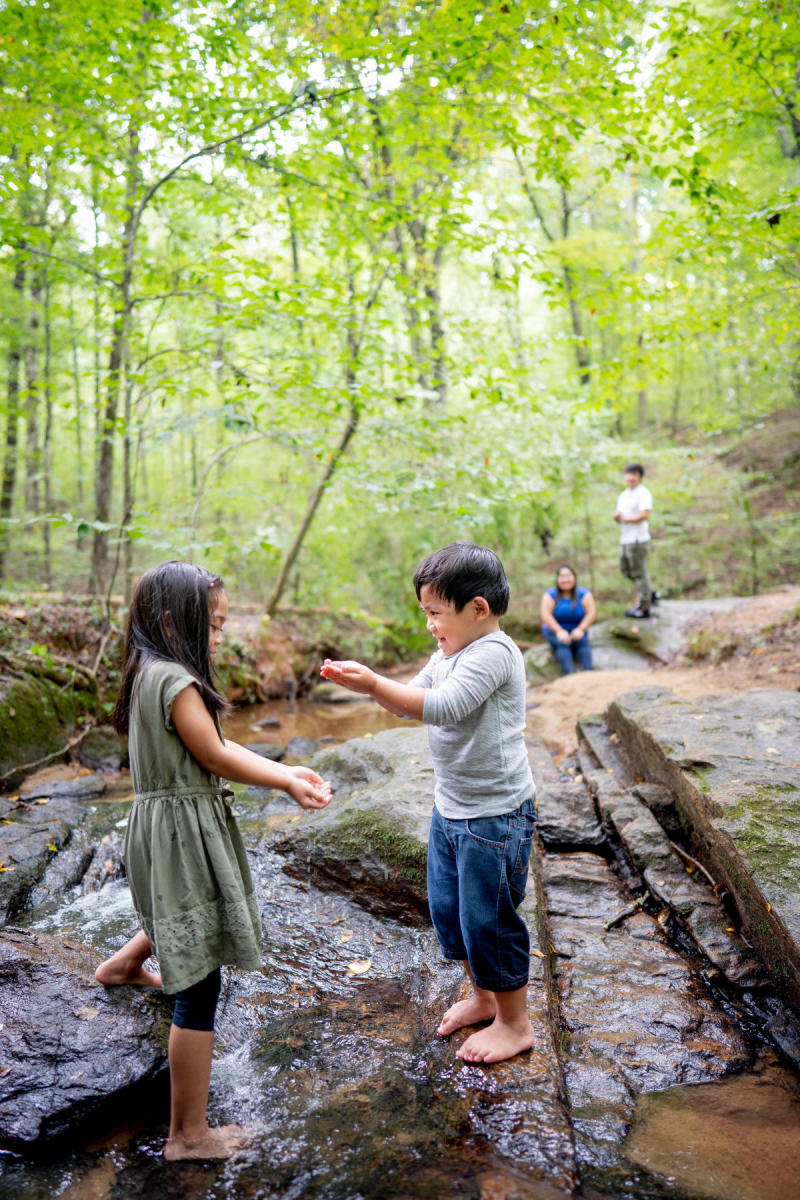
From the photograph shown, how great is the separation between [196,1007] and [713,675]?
23.5 ft

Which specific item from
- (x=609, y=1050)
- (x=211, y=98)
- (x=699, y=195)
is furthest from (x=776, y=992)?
(x=211, y=98)

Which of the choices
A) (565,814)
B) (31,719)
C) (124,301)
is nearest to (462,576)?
(565,814)

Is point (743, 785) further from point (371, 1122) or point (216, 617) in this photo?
point (216, 617)

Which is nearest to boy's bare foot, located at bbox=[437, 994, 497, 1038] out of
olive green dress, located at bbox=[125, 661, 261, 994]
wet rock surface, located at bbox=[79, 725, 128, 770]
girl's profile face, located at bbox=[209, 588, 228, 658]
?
olive green dress, located at bbox=[125, 661, 261, 994]

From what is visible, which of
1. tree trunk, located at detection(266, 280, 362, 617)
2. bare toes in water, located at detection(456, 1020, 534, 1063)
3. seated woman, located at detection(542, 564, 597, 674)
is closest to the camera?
bare toes in water, located at detection(456, 1020, 534, 1063)

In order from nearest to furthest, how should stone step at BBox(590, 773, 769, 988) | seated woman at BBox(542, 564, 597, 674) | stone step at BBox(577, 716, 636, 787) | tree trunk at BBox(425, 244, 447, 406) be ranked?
stone step at BBox(590, 773, 769, 988) < stone step at BBox(577, 716, 636, 787) < tree trunk at BBox(425, 244, 447, 406) < seated woman at BBox(542, 564, 597, 674)

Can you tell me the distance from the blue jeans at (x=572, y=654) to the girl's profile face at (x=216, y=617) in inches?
309

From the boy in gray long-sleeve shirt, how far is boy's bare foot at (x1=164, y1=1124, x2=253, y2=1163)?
0.77 metres

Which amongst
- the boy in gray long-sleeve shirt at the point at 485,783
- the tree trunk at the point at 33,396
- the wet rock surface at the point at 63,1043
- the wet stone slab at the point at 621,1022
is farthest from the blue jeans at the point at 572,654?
the wet rock surface at the point at 63,1043

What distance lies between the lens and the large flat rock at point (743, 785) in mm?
2672

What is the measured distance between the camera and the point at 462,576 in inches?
87.1

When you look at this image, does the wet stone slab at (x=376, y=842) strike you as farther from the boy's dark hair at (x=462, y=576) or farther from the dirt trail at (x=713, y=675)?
the dirt trail at (x=713, y=675)

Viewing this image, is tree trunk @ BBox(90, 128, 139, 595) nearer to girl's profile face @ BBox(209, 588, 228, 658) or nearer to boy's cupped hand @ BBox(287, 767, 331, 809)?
girl's profile face @ BBox(209, 588, 228, 658)

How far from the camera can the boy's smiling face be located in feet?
7.38
